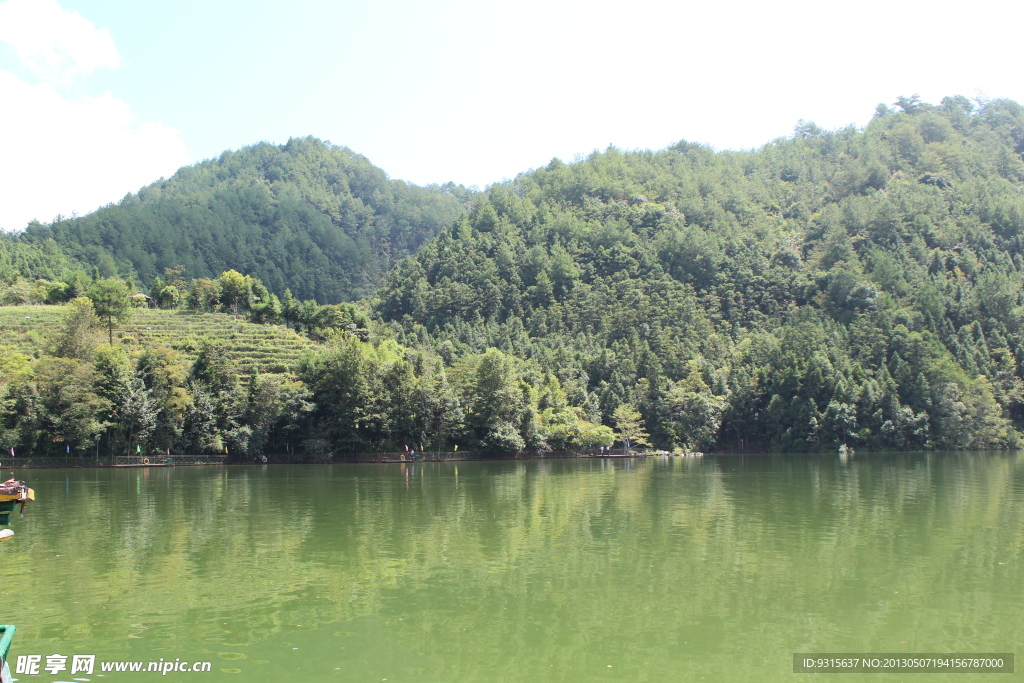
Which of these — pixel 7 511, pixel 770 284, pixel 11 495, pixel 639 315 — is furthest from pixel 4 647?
pixel 770 284

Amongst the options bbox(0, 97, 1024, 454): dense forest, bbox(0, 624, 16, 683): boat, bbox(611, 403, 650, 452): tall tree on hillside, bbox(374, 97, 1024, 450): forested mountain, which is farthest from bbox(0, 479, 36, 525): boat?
bbox(374, 97, 1024, 450): forested mountain

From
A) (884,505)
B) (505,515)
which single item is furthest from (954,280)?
(505,515)

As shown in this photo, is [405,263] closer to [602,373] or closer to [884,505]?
[602,373]

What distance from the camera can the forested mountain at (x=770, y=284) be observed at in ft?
291

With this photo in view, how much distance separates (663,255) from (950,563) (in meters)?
118

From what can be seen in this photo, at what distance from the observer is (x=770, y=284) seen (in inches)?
5007

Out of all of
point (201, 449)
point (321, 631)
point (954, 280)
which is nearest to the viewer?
point (321, 631)

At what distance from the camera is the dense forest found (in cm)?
6919

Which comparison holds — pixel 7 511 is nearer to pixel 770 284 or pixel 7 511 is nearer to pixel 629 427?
pixel 629 427

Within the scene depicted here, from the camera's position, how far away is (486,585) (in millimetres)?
16969

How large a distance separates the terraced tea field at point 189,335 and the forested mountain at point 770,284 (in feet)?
78.7

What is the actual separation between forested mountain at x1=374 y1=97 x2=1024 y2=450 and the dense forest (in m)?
0.39

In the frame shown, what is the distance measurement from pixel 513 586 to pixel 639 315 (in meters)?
102

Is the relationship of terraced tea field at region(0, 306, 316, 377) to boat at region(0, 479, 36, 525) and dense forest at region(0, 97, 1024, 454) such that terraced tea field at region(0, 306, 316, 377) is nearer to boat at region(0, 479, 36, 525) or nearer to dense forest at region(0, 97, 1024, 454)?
dense forest at region(0, 97, 1024, 454)
